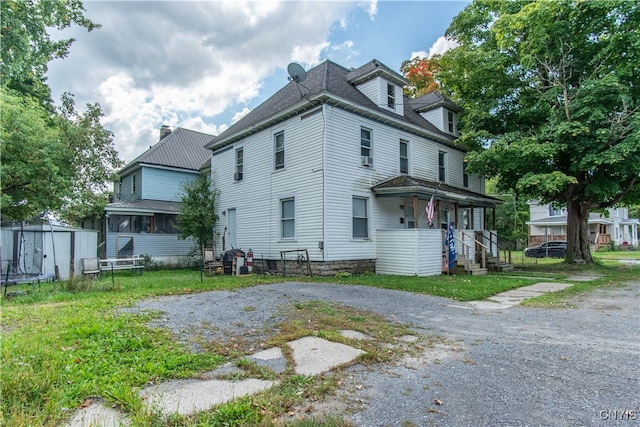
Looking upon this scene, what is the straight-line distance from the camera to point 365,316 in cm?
623

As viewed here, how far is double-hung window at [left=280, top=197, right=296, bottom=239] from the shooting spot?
13781 millimetres

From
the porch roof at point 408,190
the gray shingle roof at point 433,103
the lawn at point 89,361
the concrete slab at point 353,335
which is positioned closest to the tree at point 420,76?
the gray shingle roof at point 433,103

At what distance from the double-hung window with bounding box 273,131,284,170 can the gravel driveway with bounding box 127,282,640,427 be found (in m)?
7.72

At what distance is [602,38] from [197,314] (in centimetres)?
1738

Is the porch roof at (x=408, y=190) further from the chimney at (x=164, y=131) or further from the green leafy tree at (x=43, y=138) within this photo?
the chimney at (x=164, y=131)

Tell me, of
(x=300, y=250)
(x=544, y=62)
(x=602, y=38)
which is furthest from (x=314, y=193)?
(x=602, y=38)

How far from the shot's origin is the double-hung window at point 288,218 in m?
13.8

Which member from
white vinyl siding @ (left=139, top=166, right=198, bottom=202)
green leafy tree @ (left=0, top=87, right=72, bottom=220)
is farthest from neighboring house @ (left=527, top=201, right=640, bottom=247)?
green leafy tree @ (left=0, top=87, right=72, bottom=220)

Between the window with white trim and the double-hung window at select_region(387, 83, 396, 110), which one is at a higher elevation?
the double-hung window at select_region(387, 83, 396, 110)

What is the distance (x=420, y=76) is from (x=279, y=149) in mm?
17245

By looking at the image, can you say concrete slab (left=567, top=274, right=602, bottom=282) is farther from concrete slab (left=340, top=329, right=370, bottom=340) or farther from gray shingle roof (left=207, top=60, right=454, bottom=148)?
concrete slab (left=340, top=329, right=370, bottom=340)

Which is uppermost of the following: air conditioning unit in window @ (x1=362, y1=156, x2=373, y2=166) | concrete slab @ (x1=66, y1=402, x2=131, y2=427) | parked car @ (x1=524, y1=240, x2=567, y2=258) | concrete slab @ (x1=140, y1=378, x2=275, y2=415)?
air conditioning unit in window @ (x1=362, y1=156, x2=373, y2=166)

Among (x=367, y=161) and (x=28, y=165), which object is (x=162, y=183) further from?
(x=367, y=161)

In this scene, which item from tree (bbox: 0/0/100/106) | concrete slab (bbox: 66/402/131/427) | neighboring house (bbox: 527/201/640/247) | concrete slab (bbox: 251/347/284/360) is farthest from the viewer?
neighboring house (bbox: 527/201/640/247)
